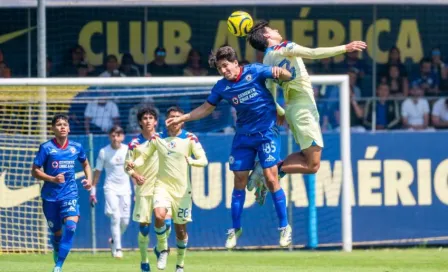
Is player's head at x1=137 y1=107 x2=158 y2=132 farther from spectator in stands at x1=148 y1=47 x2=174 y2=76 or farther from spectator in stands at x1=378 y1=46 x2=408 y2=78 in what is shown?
spectator in stands at x1=378 y1=46 x2=408 y2=78

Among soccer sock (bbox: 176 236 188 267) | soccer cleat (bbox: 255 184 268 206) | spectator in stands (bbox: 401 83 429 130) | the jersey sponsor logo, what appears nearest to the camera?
soccer cleat (bbox: 255 184 268 206)

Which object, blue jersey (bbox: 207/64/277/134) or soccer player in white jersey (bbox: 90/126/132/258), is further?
soccer player in white jersey (bbox: 90/126/132/258)

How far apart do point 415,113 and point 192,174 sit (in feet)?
14.5

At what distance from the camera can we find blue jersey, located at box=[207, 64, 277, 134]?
14586 millimetres

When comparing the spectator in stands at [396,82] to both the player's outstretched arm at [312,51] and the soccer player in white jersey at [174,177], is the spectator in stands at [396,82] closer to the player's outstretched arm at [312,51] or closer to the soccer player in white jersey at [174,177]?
the soccer player in white jersey at [174,177]

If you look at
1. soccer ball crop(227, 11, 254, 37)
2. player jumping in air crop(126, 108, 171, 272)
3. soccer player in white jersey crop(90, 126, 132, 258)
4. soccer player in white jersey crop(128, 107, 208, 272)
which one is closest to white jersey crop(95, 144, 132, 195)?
soccer player in white jersey crop(90, 126, 132, 258)

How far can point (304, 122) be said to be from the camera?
49.8 ft

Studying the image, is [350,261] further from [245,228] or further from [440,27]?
[440,27]

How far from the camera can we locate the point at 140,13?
23.5m

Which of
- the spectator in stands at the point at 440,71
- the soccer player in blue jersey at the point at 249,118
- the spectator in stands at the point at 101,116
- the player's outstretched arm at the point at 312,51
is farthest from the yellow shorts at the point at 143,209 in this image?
the spectator in stands at the point at 440,71

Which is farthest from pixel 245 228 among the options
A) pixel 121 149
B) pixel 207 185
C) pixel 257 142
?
pixel 257 142

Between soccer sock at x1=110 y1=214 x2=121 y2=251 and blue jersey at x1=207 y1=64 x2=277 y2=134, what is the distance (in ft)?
18.9

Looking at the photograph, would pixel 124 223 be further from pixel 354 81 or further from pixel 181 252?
pixel 354 81

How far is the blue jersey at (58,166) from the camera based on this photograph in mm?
16297
